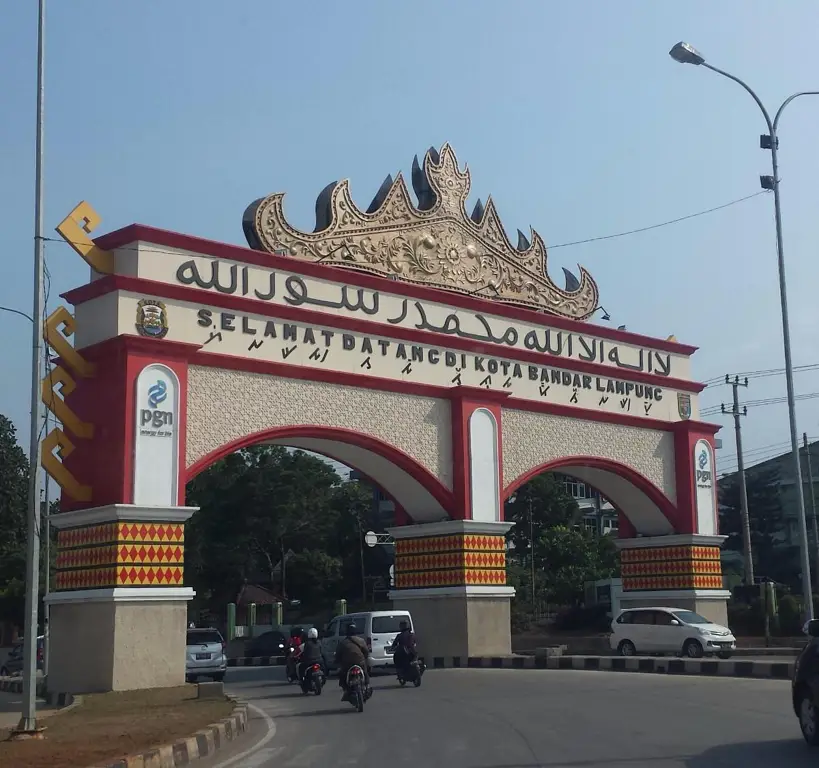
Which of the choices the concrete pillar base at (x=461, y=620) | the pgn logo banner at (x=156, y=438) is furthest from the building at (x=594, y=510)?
the pgn logo banner at (x=156, y=438)

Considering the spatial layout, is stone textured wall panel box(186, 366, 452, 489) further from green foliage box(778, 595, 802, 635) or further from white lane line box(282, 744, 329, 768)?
green foliage box(778, 595, 802, 635)

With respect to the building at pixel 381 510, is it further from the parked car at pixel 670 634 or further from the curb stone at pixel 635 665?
the curb stone at pixel 635 665

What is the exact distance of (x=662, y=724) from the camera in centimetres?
1183

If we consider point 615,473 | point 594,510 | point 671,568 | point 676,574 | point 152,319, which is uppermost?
point 152,319

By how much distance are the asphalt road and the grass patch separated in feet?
2.30

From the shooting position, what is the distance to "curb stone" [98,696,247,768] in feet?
31.2

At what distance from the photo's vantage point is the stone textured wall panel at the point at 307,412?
789 inches

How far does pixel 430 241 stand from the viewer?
25.0 meters

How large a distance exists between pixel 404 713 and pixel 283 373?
8490mm

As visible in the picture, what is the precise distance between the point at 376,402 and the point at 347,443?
1.01 m

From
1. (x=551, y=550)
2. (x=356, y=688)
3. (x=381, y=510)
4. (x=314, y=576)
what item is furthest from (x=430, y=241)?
(x=381, y=510)

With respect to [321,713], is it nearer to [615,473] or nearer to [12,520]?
[615,473]

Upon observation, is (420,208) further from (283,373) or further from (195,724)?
(195,724)

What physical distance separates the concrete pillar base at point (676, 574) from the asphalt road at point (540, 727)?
9.67m
